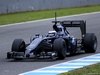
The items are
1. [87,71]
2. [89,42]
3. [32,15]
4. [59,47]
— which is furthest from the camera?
[32,15]

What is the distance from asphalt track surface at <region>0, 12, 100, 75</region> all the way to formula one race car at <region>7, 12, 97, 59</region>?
0.64ft

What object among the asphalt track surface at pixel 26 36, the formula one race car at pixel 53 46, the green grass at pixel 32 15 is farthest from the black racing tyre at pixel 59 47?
the green grass at pixel 32 15

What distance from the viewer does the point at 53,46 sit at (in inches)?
508

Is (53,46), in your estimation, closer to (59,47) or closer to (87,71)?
(59,47)

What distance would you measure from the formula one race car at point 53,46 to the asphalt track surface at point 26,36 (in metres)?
0.19

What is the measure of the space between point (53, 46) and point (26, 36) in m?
8.88

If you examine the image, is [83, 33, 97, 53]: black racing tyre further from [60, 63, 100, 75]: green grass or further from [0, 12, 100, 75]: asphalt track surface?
[60, 63, 100, 75]: green grass

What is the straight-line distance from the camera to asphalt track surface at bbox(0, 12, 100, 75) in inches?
464

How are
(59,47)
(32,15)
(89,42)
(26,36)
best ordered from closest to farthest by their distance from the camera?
1. (59,47)
2. (89,42)
3. (26,36)
4. (32,15)

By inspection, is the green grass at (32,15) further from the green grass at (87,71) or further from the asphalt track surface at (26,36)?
the green grass at (87,71)

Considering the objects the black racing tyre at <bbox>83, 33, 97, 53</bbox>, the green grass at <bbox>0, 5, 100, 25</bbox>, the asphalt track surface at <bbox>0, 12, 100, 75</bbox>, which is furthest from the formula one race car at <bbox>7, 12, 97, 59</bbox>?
the green grass at <bbox>0, 5, 100, 25</bbox>

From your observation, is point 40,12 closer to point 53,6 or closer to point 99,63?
point 53,6

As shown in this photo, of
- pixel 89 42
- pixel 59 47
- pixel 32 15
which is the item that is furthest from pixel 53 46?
pixel 32 15

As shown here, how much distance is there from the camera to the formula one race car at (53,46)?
12.8 m
